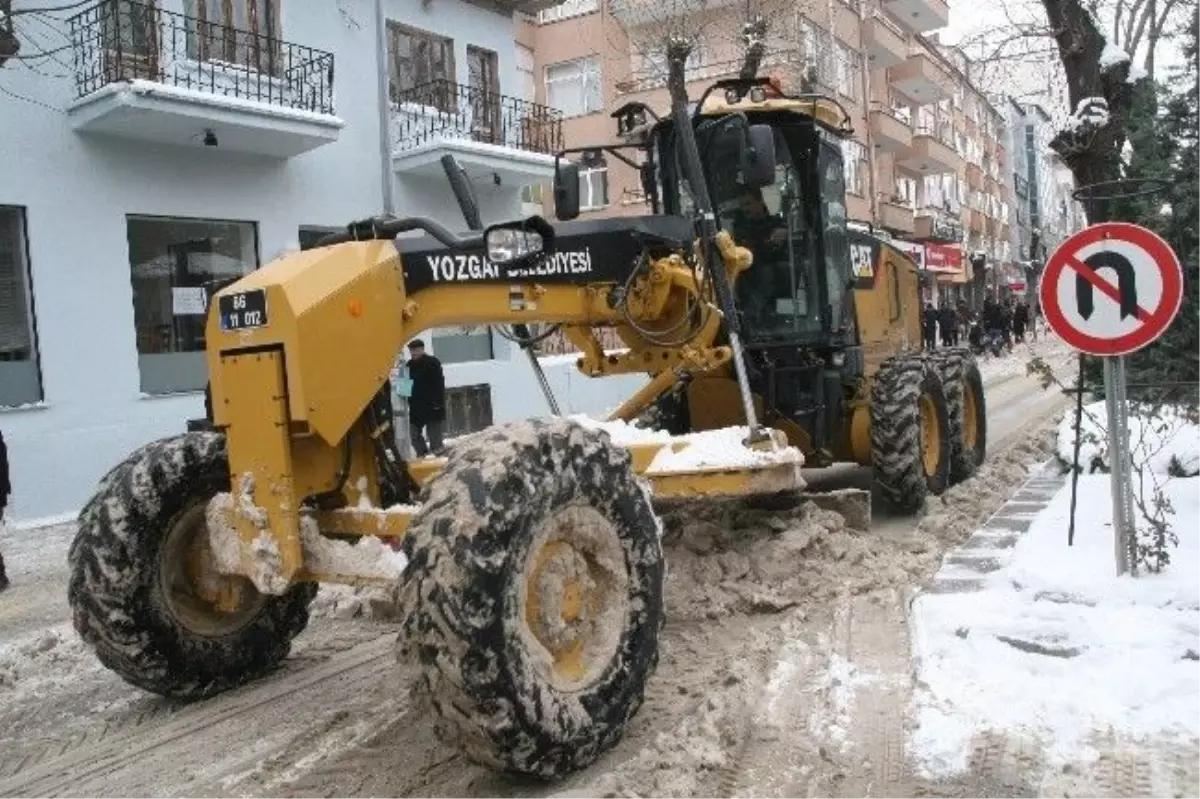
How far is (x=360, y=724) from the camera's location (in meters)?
4.43

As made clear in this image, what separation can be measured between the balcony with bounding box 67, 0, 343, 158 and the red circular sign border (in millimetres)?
9307

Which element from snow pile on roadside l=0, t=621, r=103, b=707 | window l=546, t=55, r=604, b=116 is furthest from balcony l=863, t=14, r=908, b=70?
snow pile on roadside l=0, t=621, r=103, b=707

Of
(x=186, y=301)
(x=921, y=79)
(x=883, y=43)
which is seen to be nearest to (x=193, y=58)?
(x=186, y=301)

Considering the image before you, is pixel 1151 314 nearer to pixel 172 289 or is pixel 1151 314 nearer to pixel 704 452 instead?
pixel 704 452

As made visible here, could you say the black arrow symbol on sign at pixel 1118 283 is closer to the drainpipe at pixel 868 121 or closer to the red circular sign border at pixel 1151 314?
the red circular sign border at pixel 1151 314

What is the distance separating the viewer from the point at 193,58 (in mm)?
12562

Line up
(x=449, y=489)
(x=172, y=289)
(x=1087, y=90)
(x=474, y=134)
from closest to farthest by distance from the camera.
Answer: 1. (x=449, y=489)
2. (x=1087, y=90)
3. (x=172, y=289)
4. (x=474, y=134)

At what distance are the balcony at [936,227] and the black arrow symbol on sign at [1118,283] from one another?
110ft

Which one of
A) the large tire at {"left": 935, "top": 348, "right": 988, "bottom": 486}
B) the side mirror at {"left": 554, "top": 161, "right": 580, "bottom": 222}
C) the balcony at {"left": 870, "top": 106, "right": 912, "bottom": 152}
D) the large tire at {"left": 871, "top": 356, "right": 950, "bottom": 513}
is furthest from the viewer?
the balcony at {"left": 870, "top": 106, "right": 912, "bottom": 152}

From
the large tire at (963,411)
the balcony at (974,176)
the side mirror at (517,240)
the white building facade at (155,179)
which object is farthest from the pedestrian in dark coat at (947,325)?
the side mirror at (517,240)

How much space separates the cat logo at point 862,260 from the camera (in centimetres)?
821

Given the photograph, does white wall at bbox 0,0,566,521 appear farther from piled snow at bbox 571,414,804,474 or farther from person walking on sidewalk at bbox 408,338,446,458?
piled snow at bbox 571,414,804,474

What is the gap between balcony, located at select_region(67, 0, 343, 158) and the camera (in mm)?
11477

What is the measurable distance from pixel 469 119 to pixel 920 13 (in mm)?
26458
